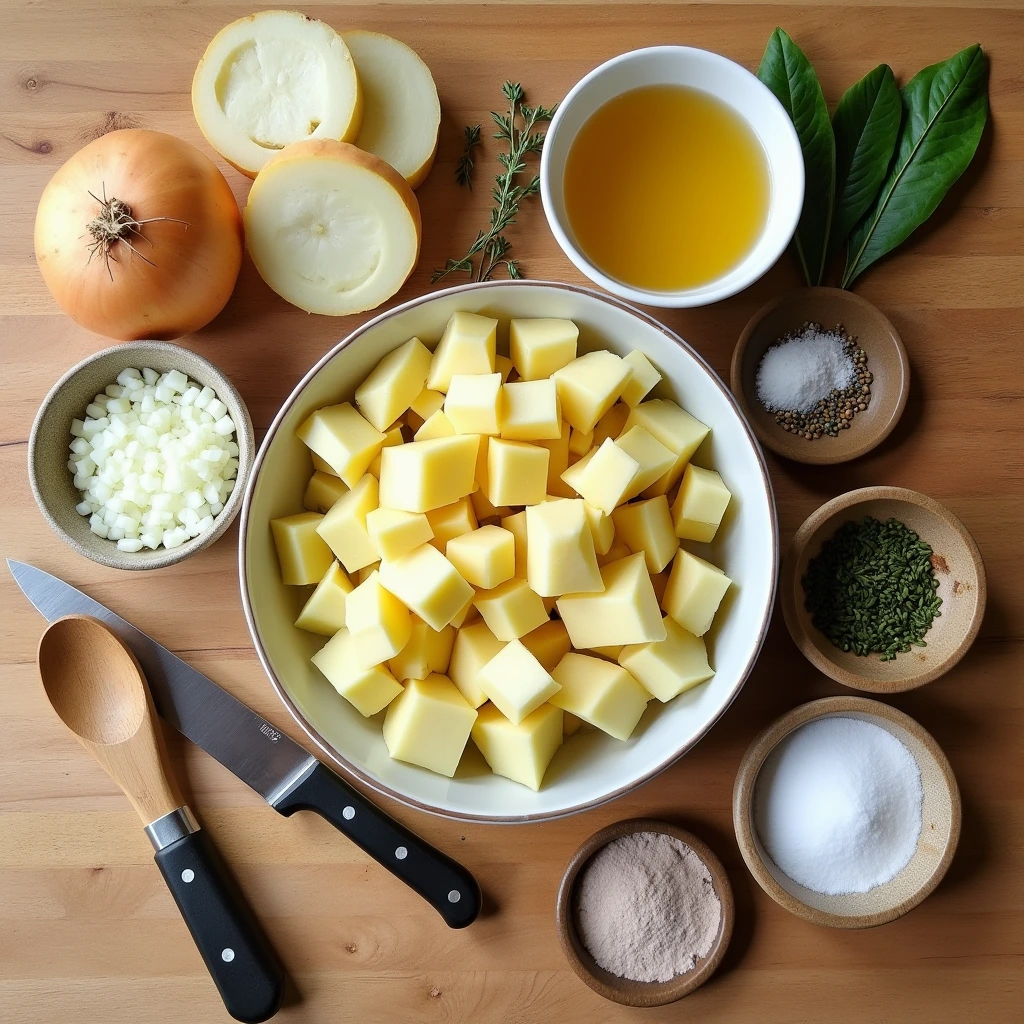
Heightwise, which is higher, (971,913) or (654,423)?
(654,423)

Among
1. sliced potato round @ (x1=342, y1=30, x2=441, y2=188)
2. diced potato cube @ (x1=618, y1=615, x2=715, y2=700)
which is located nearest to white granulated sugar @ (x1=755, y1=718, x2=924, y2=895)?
diced potato cube @ (x1=618, y1=615, x2=715, y2=700)

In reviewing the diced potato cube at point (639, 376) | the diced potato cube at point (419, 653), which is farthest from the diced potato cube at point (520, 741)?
the diced potato cube at point (639, 376)

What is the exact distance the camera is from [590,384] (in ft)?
4.31

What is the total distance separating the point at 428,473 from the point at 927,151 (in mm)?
1103

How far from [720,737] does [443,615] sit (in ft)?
2.07

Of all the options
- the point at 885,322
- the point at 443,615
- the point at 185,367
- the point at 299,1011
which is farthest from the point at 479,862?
the point at 885,322

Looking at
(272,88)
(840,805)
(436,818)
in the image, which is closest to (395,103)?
(272,88)

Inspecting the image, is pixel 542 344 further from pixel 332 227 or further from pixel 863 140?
pixel 863 140

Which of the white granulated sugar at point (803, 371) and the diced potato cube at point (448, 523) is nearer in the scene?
the diced potato cube at point (448, 523)

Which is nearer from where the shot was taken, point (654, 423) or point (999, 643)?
point (654, 423)

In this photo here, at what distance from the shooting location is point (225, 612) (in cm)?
155

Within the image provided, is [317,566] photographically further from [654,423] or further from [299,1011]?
[299,1011]

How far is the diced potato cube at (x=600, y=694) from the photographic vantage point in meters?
1.33

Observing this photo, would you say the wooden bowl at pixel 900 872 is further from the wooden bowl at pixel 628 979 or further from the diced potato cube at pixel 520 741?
the diced potato cube at pixel 520 741
